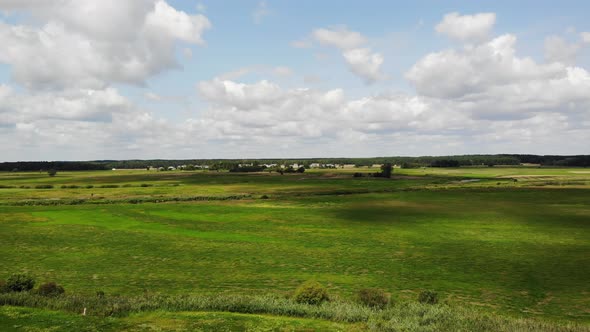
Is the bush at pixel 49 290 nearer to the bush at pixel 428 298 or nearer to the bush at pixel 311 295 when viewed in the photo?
the bush at pixel 311 295

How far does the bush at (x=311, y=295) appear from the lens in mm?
26734

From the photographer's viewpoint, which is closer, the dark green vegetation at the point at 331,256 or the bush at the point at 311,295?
the dark green vegetation at the point at 331,256

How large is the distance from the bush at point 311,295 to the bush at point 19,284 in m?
19.8

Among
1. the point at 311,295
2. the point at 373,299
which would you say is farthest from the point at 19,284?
the point at 373,299

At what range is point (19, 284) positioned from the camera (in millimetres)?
28672

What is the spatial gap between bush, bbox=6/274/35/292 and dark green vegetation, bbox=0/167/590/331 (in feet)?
10.1

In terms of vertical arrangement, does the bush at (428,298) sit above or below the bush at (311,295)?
below

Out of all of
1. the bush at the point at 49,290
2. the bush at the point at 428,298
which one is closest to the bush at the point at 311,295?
the bush at the point at 428,298

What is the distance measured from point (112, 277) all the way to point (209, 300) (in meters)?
13.3

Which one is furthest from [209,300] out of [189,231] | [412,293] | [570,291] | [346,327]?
[189,231]

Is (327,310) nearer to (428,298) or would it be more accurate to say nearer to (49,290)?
(428,298)

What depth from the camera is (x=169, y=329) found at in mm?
20750

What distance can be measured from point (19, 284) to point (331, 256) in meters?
28.2

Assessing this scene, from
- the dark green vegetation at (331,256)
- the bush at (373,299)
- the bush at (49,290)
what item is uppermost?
the bush at (49,290)
